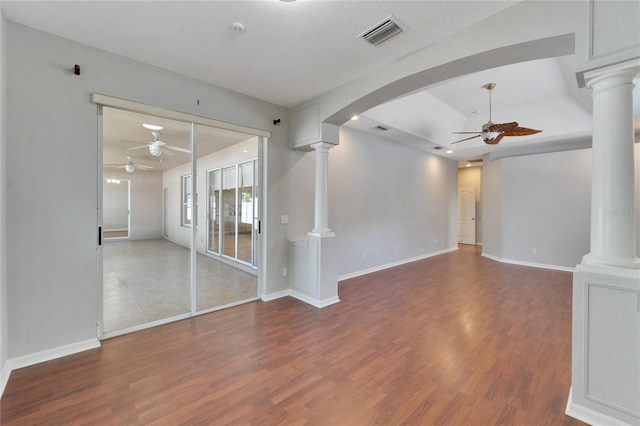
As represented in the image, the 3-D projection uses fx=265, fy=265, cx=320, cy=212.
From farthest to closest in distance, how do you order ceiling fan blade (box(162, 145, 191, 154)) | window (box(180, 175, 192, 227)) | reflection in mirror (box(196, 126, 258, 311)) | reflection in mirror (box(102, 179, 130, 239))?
window (box(180, 175, 192, 227)) < reflection in mirror (box(196, 126, 258, 311)) < ceiling fan blade (box(162, 145, 191, 154)) < reflection in mirror (box(102, 179, 130, 239))

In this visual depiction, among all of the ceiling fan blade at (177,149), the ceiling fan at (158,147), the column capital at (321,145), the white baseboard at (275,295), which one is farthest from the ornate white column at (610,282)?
the ceiling fan at (158,147)

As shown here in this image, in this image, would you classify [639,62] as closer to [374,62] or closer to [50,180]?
[374,62]

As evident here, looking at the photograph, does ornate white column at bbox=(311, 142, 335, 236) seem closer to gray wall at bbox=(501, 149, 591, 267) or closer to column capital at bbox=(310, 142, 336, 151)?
column capital at bbox=(310, 142, 336, 151)

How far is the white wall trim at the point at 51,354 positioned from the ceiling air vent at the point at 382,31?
3992 mm

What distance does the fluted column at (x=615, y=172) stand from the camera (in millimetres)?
1709

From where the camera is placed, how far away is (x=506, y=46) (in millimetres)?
2127

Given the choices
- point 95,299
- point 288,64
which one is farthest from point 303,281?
point 288,64

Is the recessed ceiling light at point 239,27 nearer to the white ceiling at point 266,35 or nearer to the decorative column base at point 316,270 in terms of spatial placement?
the white ceiling at point 266,35

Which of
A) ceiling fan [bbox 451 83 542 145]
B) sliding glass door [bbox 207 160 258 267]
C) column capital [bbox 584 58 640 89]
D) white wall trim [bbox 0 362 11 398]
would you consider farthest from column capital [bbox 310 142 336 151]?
white wall trim [bbox 0 362 11 398]

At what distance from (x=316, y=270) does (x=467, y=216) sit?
8503mm

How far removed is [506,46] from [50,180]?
416 centimetres

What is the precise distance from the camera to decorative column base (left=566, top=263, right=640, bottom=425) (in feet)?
5.38

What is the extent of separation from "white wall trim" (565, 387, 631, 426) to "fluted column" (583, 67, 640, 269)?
985mm

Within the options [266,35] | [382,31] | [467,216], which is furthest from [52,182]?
[467,216]
